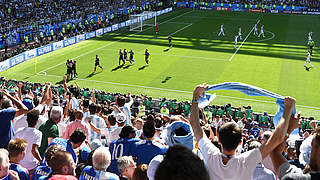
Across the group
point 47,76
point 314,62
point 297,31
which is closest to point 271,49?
point 314,62

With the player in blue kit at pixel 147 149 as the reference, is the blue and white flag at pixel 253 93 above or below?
above

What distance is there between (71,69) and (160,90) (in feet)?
25.1

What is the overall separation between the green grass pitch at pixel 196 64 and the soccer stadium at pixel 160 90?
0.13m

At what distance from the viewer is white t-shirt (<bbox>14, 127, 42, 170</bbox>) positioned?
692 centimetres

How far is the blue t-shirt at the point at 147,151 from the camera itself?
616 cm

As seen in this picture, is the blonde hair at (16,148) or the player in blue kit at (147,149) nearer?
the blonde hair at (16,148)

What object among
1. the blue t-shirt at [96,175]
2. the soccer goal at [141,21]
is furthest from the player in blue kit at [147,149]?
the soccer goal at [141,21]

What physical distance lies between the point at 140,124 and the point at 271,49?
103ft

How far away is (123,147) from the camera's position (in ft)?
21.4

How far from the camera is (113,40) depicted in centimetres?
4269

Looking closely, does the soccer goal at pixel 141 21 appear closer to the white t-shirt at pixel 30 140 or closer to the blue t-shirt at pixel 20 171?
the white t-shirt at pixel 30 140

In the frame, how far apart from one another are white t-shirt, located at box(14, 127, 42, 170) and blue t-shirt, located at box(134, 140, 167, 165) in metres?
2.10

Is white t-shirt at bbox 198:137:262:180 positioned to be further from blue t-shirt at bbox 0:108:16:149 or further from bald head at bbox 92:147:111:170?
blue t-shirt at bbox 0:108:16:149

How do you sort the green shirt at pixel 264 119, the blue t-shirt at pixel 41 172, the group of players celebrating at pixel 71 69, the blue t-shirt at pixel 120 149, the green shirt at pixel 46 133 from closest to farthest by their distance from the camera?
the blue t-shirt at pixel 41 172
the blue t-shirt at pixel 120 149
the green shirt at pixel 46 133
the green shirt at pixel 264 119
the group of players celebrating at pixel 71 69
